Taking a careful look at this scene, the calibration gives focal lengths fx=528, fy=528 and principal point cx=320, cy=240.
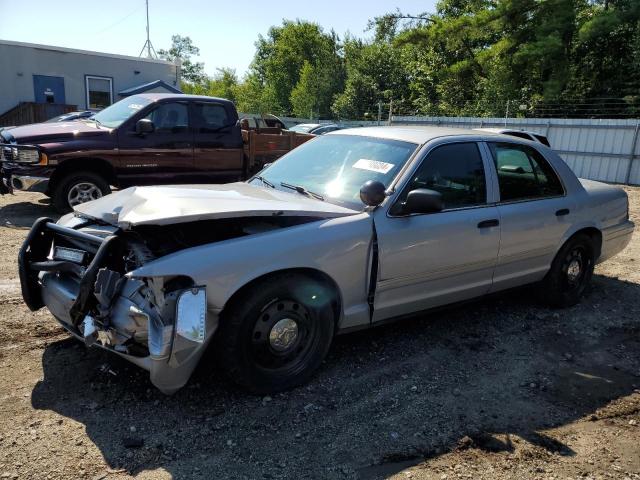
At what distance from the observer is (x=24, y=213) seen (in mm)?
8484

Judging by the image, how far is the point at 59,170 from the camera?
26.1ft

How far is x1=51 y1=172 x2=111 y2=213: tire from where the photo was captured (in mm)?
7918

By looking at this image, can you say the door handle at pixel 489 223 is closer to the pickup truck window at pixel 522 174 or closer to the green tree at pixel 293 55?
the pickup truck window at pixel 522 174

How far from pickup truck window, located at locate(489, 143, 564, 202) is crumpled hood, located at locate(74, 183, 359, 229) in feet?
5.16

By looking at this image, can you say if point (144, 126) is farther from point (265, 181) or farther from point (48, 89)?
point (48, 89)

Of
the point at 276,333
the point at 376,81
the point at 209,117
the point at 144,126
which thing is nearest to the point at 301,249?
the point at 276,333

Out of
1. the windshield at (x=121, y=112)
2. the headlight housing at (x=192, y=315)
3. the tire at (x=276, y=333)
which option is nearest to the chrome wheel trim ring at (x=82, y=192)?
the windshield at (x=121, y=112)

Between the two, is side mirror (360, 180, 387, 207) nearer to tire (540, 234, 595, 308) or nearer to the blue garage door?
tire (540, 234, 595, 308)

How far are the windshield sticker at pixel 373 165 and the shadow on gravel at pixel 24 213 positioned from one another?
566cm

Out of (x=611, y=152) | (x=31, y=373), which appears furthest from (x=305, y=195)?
(x=611, y=152)

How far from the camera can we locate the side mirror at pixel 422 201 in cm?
356

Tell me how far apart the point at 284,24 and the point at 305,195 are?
66783 mm

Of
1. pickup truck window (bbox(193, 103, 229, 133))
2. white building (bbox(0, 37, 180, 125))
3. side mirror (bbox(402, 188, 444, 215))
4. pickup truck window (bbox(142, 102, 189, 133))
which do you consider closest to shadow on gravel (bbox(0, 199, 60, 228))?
pickup truck window (bbox(142, 102, 189, 133))

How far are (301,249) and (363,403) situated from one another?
1047 millimetres
